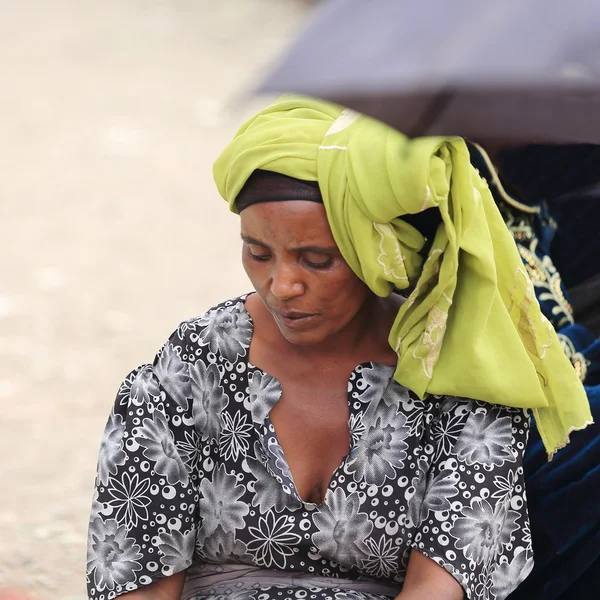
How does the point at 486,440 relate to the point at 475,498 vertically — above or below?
above

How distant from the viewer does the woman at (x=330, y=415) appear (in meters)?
2.25

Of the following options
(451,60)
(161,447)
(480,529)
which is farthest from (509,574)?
(451,60)

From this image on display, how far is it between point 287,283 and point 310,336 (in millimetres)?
162

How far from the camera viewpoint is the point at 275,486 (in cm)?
244

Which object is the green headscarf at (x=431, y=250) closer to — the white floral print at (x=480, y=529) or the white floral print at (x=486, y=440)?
the white floral print at (x=486, y=440)

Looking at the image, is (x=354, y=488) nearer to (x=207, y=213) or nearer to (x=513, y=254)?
(x=513, y=254)

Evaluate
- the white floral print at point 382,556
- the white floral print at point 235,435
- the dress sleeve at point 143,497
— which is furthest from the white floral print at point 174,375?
the white floral print at point 382,556

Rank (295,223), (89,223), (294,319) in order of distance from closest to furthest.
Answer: (295,223) < (294,319) < (89,223)

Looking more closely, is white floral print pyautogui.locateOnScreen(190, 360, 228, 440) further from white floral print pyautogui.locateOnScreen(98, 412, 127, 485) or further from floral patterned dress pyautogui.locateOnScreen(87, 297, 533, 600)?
white floral print pyautogui.locateOnScreen(98, 412, 127, 485)

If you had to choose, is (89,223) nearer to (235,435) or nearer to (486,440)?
(235,435)

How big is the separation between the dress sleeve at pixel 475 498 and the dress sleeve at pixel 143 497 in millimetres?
517

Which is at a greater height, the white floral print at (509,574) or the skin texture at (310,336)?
the skin texture at (310,336)

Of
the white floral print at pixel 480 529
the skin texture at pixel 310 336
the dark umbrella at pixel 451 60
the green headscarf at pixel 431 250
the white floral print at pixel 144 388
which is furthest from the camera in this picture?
the white floral print at pixel 144 388

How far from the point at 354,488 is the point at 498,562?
14.6 inches
